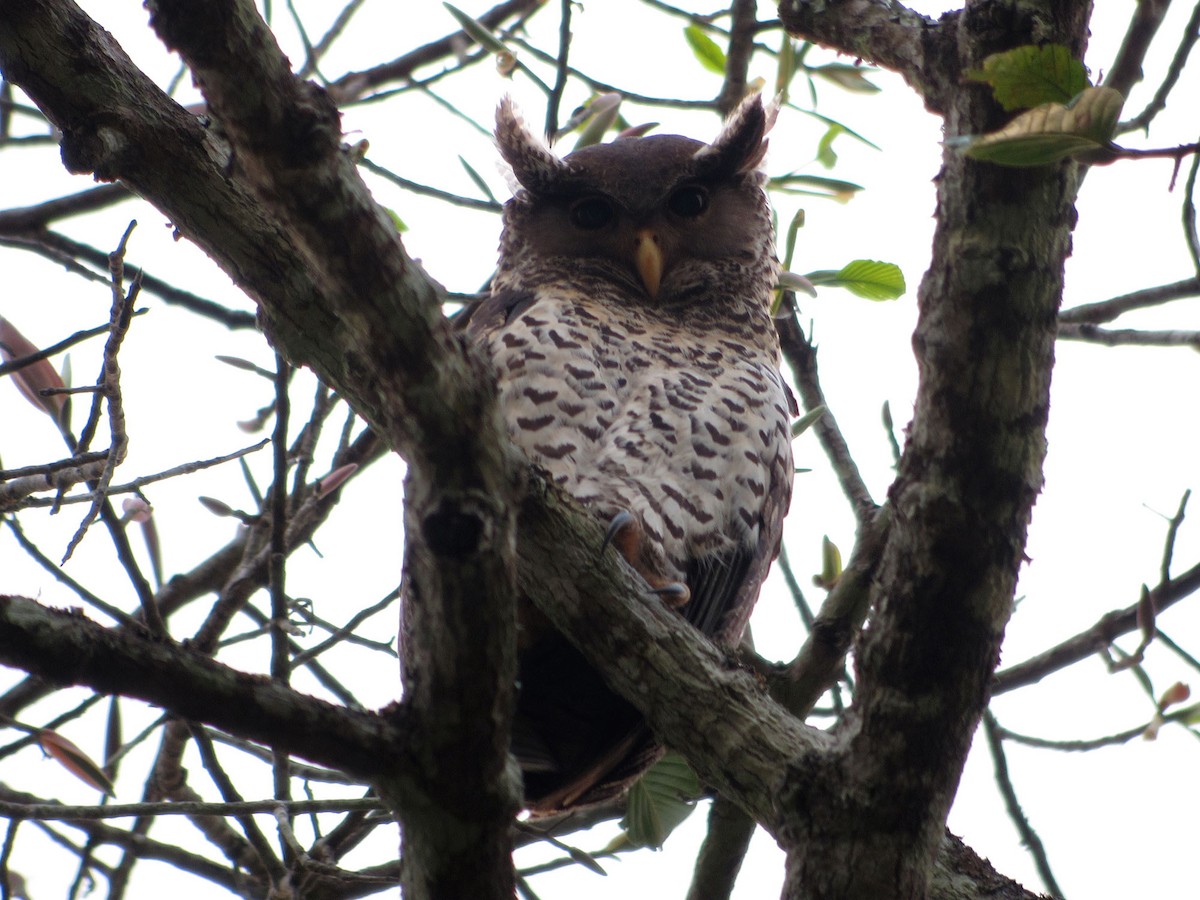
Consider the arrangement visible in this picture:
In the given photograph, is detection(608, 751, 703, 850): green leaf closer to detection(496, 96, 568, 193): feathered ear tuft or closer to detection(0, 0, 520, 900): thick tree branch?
detection(0, 0, 520, 900): thick tree branch

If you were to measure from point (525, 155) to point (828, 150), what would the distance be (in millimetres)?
1258

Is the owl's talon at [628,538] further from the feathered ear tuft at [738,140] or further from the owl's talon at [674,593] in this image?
the feathered ear tuft at [738,140]

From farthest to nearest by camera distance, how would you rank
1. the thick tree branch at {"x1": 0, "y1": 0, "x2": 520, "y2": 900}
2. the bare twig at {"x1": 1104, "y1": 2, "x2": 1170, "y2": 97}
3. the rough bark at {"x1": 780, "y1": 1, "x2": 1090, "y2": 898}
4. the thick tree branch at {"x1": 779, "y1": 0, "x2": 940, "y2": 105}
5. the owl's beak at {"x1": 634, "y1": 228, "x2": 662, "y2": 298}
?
the owl's beak at {"x1": 634, "y1": 228, "x2": 662, "y2": 298}
the bare twig at {"x1": 1104, "y1": 2, "x2": 1170, "y2": 97}
the thick tree branch at {"x1": 779, "y1": 0, "x2": 940, "y2": 105}
the rough bark at {"x1": 780, "y1": 1, "x2": 1090, "y2": 898}
the thick tree branch at {"x1": 0, "y1": 0, "x2": 520, "y2": 900}

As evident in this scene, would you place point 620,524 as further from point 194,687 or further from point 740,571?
point 194,687

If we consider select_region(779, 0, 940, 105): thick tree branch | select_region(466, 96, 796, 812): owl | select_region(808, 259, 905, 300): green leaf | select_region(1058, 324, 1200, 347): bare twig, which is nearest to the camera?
select_region(779, 0, 940, 105): thick tree branch

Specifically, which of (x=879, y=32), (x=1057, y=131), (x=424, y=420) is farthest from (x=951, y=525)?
(x=879, y=32)

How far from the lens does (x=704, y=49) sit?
219 inches

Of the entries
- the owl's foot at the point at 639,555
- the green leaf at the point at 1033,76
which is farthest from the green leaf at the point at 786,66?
the green leaf at the point at 1033,76

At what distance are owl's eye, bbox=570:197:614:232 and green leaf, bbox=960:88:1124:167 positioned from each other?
126 inches

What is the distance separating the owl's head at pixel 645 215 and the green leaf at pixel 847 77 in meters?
0.33

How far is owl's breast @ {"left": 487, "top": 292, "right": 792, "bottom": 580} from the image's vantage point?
4.13 metres

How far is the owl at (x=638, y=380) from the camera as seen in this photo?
3.86 meters

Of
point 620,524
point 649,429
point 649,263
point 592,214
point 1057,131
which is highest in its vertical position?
point 592,214

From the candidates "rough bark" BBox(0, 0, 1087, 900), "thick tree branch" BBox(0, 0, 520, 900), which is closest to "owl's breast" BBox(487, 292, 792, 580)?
"rough bark" BBox(0, 0, 1087, 900)
